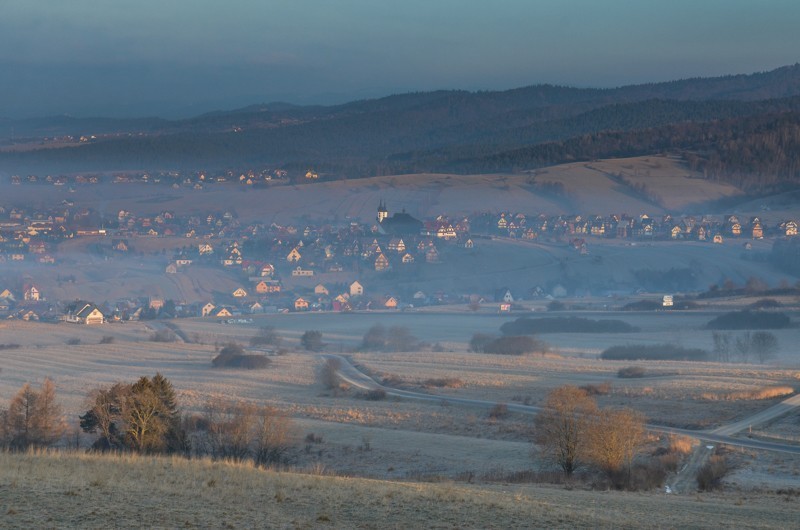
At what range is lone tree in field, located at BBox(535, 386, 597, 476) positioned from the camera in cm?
2514

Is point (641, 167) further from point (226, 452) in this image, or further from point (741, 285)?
point (226, 452)

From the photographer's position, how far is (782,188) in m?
153

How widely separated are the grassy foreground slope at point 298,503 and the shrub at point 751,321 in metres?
52.0

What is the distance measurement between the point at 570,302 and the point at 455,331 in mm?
18552

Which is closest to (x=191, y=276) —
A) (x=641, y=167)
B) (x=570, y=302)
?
(x=570, y=302)

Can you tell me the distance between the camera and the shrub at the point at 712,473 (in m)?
22.6

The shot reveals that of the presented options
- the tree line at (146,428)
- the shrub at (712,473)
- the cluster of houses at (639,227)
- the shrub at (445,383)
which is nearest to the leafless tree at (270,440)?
the tree line at (146,428)

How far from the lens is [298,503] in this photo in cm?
1644

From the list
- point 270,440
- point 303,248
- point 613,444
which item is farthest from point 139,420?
point 303,248

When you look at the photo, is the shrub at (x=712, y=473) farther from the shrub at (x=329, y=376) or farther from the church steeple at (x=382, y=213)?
the church steeple at (x=382, y=213)

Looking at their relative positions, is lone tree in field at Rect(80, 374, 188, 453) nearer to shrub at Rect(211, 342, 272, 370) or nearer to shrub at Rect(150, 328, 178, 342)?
shrub at Rect(211, 342, 272, 370)

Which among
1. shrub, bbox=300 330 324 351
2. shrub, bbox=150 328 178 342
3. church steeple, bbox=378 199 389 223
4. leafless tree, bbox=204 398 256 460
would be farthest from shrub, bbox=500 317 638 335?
church steeple, bbox=378 199 389 223

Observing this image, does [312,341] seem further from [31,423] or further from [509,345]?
[31,423]

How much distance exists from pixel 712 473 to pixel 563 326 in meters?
51.1
